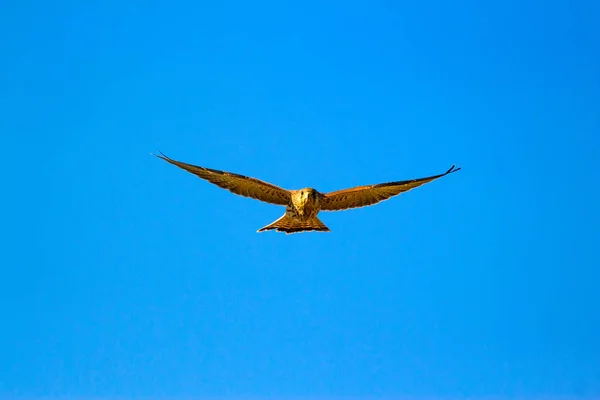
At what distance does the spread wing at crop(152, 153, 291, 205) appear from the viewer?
938 inches

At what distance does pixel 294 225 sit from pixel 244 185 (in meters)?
2.09

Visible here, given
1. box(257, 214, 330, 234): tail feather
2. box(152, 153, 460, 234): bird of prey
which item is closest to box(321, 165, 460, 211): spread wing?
box(152, 153, 460, 234): bird of prey

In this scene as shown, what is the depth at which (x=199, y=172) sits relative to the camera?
2389 centimetres

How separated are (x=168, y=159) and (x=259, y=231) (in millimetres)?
3712

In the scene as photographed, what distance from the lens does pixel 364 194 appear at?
25.9 m

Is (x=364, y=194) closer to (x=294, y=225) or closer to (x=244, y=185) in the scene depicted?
(x=294, y=225)

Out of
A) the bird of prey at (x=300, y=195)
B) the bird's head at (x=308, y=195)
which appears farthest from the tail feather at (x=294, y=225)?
the bird's head at (x=308, y=195)

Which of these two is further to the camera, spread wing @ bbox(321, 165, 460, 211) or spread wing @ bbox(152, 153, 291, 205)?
spread wing @ bbox(321, 165, 460, 211)

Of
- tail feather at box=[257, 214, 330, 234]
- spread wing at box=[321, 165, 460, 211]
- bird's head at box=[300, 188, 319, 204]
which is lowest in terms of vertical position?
tail feather at box=[257, 214, 330, 234]

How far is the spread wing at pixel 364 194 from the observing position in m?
25.3

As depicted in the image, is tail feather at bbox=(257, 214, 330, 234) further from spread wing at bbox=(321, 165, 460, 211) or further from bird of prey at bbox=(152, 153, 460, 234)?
spread wing at bbox=(321, 165, 460, 211)

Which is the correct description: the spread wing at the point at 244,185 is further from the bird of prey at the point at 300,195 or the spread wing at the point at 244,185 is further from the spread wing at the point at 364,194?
the spread wing at the point at 364,194

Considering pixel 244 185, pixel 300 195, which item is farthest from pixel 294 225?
pixel 244 185

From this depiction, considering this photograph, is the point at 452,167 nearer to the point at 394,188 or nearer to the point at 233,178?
the point at 394,188
